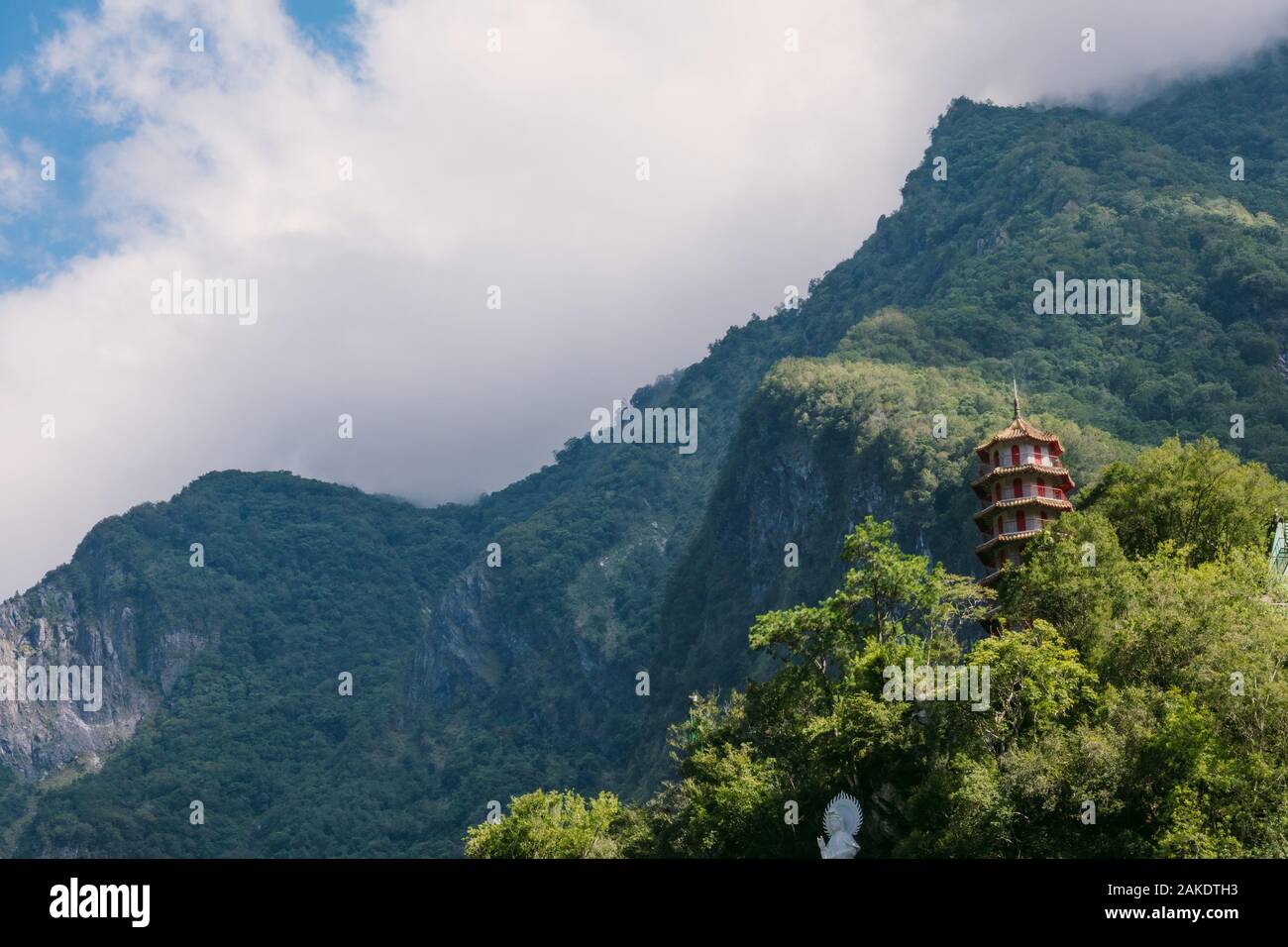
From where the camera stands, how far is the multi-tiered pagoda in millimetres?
63812

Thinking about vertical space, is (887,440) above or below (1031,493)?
above

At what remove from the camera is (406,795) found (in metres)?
188

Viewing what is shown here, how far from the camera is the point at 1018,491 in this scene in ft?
212

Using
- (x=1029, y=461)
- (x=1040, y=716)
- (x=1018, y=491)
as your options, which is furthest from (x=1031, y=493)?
(x=1040, y=716)

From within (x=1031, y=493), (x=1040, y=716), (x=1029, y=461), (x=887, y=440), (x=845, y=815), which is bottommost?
(x=845, y=815)

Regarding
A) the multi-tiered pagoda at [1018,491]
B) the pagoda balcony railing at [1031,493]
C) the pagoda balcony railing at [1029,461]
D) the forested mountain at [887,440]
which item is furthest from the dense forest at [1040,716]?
the forested mountain at [887,440]

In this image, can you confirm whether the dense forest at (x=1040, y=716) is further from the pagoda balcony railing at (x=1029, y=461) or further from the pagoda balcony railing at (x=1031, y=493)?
the pagoda balcony railing at (x=1029, y=461)

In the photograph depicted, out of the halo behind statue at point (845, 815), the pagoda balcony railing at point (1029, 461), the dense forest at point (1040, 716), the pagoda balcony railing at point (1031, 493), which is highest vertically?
the pagoda balcony railing at point (1029, 461)

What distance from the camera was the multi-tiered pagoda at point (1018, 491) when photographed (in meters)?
63.8

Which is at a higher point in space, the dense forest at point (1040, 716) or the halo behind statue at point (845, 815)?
the dense forest at point (1040, 716)

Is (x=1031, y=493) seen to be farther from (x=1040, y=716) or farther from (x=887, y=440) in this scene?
(x=887, y=440)
